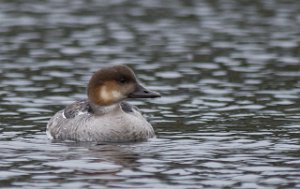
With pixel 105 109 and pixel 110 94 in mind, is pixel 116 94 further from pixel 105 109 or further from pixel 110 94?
pixel 105 109

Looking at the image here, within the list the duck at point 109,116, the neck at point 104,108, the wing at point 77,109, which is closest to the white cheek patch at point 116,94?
the duck at point 109,116

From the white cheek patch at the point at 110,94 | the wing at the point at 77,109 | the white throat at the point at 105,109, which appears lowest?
the wing at the point at 77,109

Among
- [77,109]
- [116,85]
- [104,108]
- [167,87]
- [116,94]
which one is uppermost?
[116,85]

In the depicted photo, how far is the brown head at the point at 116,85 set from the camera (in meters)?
17.4

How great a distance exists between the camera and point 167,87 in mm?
22203

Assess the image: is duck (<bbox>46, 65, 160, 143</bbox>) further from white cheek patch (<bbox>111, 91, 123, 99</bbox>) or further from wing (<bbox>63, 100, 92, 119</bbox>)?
wing (<bbox>63, 100, 92, 119</bbox>)

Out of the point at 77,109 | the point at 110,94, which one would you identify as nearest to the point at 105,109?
the point at 110,94

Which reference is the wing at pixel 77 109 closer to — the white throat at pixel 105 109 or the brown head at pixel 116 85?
the white throat at pixel 105 109

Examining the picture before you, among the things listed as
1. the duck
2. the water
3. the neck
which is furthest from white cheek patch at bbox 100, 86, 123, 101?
the water

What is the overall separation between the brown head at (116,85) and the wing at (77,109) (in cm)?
47

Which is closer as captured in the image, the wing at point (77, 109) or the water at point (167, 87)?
the water at point (167, 87)

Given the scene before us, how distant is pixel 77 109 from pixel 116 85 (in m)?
1.04

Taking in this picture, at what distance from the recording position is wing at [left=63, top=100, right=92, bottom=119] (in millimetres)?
17953

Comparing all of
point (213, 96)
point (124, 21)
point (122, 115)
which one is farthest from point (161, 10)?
point (122, 115)
